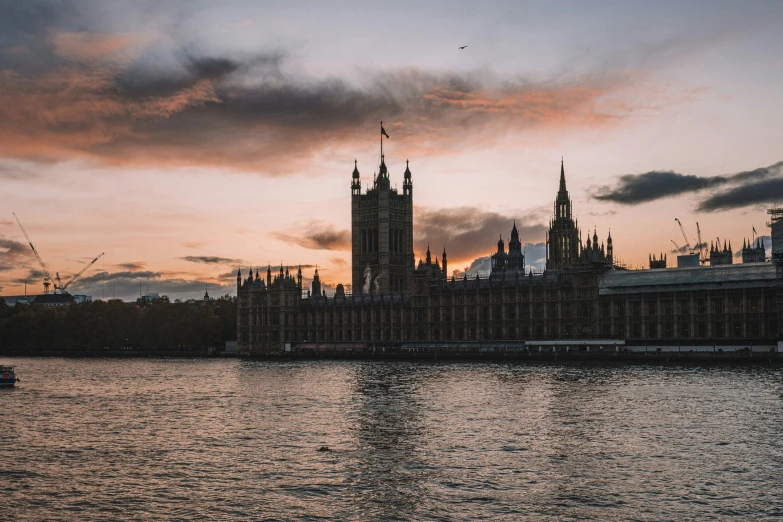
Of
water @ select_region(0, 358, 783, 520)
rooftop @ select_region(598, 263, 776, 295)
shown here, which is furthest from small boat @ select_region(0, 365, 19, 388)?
rooftop @ select_region(598, 263, 776, 295)

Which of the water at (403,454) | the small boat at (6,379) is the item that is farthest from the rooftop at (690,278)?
the small boat at (6,379)

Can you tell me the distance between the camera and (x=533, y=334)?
18288 cm

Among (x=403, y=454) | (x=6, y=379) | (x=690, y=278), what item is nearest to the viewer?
(x=403, y=454)

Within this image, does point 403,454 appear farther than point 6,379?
No

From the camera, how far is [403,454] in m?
53.2

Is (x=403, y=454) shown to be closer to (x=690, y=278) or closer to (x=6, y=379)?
(x=6, y=379)

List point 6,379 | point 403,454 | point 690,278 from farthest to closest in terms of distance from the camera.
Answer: point 690,278
point 6,379
point 403,454

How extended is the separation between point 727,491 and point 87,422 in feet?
166

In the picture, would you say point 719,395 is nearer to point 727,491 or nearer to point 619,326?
point 727,491

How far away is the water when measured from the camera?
132ft

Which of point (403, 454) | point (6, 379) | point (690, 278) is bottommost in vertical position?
point (403, 454)

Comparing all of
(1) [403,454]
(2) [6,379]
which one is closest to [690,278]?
(2) [6,379]

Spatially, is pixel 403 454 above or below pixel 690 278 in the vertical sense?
below

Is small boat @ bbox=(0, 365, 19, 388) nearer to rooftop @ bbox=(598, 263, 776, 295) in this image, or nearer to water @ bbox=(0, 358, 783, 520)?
water @ bbox=(0, 358, 783, 520)
